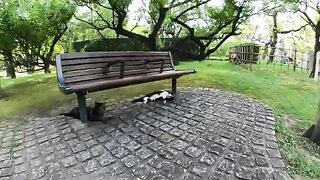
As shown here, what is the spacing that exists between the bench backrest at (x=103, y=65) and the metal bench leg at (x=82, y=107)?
194mm

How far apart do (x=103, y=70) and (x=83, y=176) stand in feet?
6.00

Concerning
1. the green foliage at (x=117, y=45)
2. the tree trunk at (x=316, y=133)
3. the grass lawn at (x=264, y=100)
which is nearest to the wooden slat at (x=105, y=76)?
the grass lawn at (x=264, y=100)

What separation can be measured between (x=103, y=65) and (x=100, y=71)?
0.11m

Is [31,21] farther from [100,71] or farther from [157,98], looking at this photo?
[157,98]

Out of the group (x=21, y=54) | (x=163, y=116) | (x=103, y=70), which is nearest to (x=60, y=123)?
(x=103, y=70)

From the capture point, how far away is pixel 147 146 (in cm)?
323

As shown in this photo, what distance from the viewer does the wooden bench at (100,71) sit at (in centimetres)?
357

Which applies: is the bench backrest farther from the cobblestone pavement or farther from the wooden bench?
the cobblestone pavement

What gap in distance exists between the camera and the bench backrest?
3.66 m

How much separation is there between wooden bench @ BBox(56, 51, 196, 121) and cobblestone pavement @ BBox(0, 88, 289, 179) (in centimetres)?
52

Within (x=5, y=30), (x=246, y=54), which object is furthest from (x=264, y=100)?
(x=246, y=54)

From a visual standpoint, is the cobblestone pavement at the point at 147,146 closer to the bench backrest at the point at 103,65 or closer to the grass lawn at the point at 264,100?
the grass lawn at the point at 264,100

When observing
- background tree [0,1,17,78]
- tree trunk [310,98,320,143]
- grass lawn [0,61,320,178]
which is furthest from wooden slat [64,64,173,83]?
background tree [0,1,17,78]

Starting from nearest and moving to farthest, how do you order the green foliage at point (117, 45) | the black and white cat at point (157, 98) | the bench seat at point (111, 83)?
1. the bench seat at point (111, 83)
2. the black and white cat at point (157, 98)
3. the green foliage at point (117, 45)
